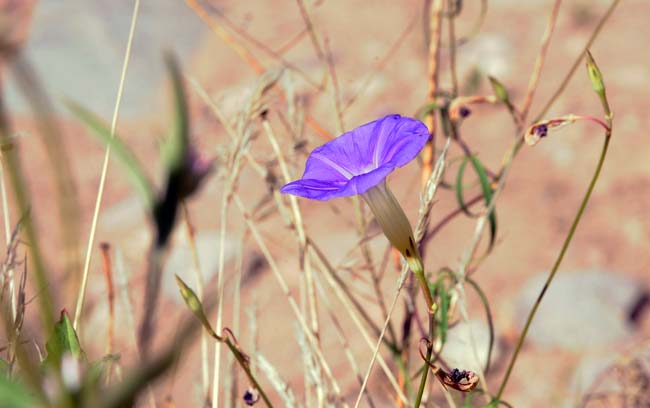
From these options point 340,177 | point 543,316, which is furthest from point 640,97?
point 340,177

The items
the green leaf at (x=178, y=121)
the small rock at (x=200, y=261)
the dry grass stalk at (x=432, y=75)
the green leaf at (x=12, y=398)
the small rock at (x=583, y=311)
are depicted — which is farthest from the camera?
the small rock at (x=200, y=261)

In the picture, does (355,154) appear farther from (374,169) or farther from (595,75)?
(595,75)

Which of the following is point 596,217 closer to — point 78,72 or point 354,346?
point 354,346

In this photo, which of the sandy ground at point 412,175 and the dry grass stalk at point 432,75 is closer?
the dry grass stalk at point 432,75

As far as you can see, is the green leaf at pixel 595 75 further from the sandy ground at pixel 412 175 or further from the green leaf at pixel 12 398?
the green leaf at pixel 12 398

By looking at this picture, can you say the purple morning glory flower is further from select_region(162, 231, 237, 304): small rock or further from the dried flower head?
select_region(162, 231, 237, 304): small rock

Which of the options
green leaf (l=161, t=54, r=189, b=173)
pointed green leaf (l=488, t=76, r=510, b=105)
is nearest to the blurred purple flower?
green leaf (l=161, t=54, r=189, b=173)

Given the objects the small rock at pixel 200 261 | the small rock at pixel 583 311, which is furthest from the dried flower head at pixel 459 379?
the small rock at pixel 200 261
